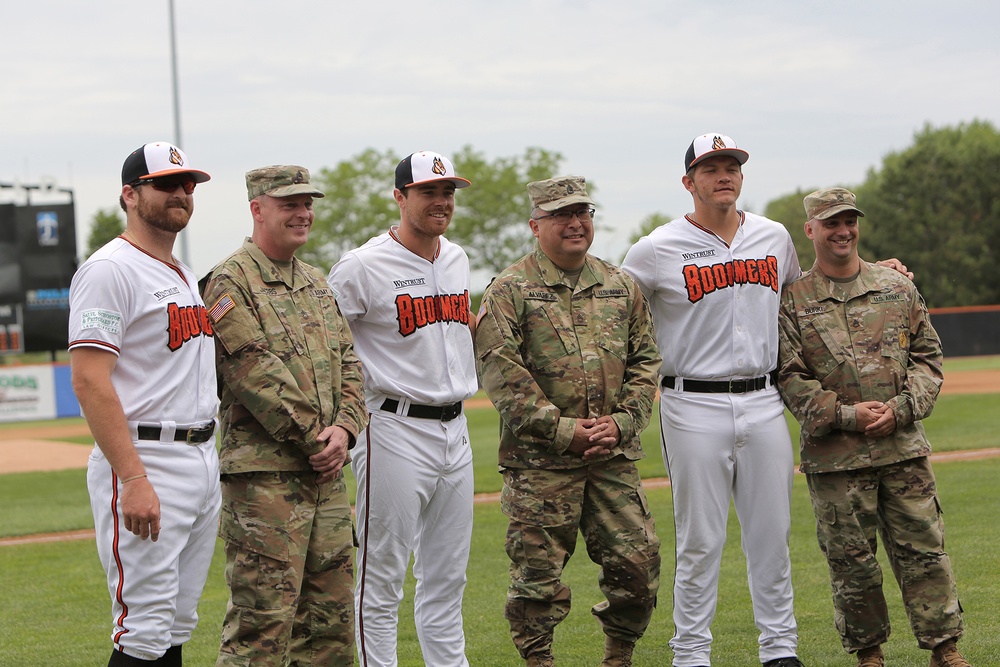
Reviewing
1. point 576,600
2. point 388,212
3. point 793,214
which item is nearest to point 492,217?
point 388,212

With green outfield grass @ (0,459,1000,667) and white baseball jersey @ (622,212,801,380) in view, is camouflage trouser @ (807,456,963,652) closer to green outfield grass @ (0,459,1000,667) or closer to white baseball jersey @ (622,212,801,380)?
green outfield grass @ (0,459,1000,667)

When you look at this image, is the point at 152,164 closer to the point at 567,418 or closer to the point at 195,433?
the point at 195,433

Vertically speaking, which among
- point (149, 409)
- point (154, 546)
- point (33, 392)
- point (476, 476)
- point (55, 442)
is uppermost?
point (149, 409)

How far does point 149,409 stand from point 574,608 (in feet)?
12.9

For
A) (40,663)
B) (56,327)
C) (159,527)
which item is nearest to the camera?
(159,527)

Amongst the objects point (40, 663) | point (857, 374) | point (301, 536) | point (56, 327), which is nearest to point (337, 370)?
point (301, 536)

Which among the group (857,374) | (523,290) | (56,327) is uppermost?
(523,290)

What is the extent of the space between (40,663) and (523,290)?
3643 mm

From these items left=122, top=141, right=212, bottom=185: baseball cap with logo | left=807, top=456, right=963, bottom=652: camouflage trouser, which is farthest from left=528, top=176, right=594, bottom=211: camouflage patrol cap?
left=807, top=456, right=963, bottom=652: camouflage trouser

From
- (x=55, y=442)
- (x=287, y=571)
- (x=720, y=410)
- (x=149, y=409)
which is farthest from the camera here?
(x=55, y=442)

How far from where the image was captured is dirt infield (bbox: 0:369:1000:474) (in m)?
19.6

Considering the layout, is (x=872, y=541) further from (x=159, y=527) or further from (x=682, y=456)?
(x=159, y=527)

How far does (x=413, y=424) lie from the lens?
5.09 m

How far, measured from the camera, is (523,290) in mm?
5328
